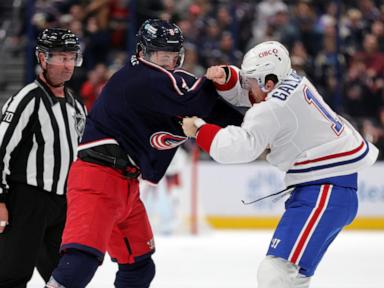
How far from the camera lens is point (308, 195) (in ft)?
12.7

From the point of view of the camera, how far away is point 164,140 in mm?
4105

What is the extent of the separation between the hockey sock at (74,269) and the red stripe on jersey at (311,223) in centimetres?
88

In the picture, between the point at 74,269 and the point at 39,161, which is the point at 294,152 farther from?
the point at 39,161

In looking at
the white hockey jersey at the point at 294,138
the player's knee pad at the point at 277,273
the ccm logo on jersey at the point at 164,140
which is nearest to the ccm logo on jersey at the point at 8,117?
the ccm logo on jersey at the point at 164,140

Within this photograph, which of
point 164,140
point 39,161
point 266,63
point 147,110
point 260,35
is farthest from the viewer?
point 260,35

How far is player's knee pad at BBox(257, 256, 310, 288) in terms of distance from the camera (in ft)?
12.1

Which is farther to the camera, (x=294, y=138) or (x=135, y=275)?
(x=135, y=275)

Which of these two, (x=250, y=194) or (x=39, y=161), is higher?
(x=39, y=161)

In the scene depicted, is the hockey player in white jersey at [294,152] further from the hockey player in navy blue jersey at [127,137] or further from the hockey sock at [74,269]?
the hockey sock at [74,269]

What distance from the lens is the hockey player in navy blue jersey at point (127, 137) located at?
12.9 feet

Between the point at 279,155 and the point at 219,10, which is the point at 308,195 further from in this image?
the point at 219,10

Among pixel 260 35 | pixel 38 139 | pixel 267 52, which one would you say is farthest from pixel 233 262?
pixel 260 35

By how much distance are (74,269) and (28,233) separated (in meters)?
0.49

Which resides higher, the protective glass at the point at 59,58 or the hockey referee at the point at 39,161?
the protective glass at the point at 59,58
